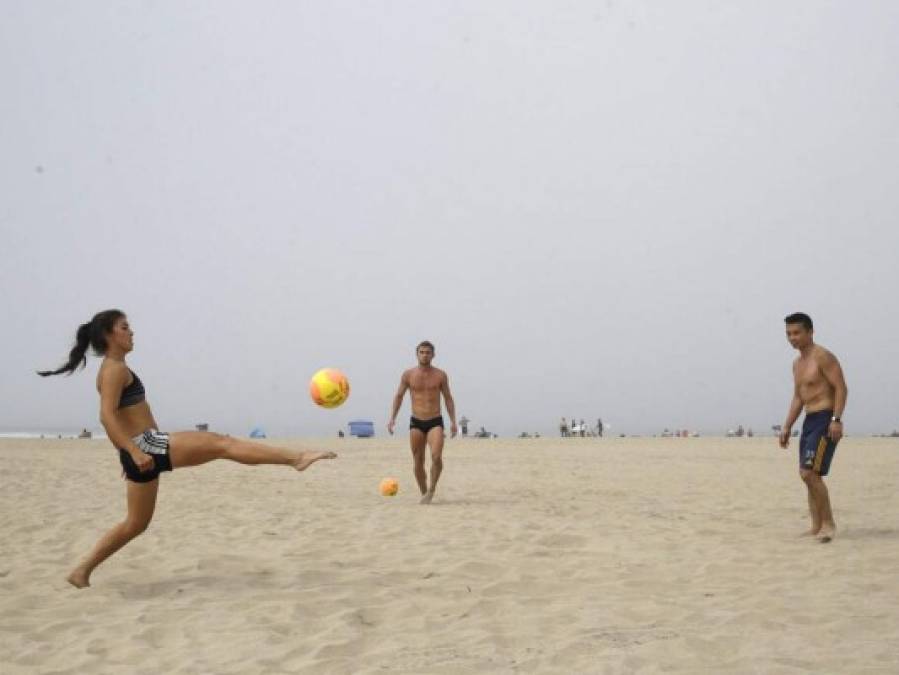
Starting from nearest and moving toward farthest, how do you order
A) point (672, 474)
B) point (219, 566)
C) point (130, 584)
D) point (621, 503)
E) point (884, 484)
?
point (130, 584) < point (219, 566) < point (621, 503) < point (884, 484) < point (672, 474)

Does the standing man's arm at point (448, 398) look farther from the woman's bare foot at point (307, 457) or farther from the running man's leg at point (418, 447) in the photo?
the woman's bare foot at point (307, 457)

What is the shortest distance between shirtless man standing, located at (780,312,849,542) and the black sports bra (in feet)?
17.1

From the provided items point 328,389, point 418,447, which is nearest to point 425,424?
point 418,447

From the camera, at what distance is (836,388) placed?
650cm

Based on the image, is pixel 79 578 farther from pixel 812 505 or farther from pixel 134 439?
pixel 812 505

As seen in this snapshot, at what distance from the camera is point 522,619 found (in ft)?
12.7

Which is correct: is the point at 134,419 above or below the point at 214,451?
above

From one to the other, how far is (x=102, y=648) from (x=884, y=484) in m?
12.3

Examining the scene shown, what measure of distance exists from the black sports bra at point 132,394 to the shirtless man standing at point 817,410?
5207 millimetres

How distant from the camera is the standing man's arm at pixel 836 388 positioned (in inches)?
251

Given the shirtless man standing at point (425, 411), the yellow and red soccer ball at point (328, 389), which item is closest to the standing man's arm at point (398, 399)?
the shirtless man standing at point (425, 411)

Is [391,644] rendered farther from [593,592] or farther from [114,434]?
[114,434]

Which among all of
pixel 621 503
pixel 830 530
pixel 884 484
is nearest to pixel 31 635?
pixel 830 530

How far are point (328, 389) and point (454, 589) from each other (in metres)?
2.87
